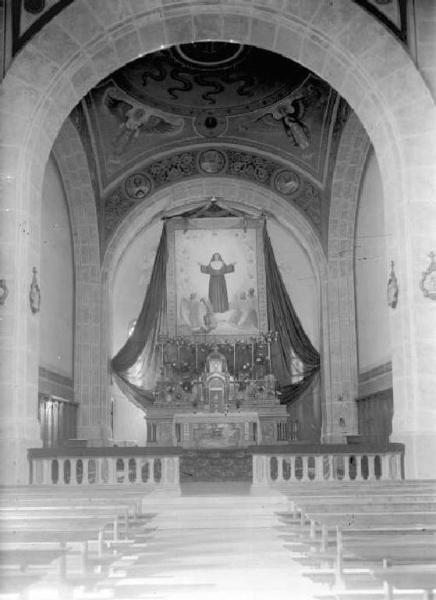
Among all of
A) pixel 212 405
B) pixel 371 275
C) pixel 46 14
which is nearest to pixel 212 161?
pixel 371 275

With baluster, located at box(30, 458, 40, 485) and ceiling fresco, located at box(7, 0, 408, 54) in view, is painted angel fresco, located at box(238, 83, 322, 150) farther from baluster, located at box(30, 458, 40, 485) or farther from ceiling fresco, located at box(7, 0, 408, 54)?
baluster, located at box(30, 458, 40, 485)

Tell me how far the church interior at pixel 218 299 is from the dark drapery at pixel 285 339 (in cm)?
5

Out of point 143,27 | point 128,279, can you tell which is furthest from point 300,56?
point 128,279

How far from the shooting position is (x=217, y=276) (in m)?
20.3

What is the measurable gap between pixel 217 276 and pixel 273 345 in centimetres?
212

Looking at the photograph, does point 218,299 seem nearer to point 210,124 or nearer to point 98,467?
point 210,124

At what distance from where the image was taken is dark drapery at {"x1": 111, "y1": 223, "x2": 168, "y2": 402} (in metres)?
19.2

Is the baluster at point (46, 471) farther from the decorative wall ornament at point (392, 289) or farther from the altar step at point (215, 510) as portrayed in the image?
the decorative wall ornament at point (392, 289)

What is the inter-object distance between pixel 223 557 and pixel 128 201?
38.7 feet

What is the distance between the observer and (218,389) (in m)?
17.5

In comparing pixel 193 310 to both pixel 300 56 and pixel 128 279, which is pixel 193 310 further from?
pixel 300 56

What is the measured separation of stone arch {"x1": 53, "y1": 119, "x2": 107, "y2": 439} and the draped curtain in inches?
68.6

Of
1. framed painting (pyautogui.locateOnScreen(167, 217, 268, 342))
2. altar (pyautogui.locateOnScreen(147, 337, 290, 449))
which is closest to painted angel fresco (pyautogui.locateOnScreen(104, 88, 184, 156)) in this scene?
framed painting (pyautogui.locateOnScreen(167, 217, 268, 342))

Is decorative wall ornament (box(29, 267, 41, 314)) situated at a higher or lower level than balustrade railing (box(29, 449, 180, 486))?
higher
